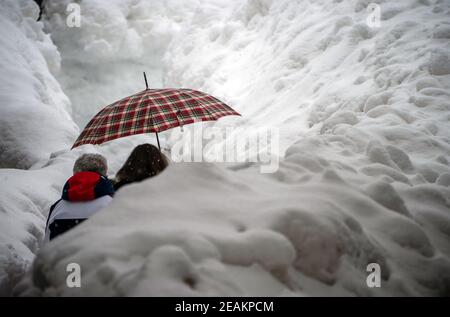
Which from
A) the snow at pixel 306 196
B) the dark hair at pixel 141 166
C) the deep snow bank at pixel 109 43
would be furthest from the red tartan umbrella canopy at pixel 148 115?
the deep snow bank at pixel 109 43

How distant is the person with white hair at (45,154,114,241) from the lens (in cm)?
228

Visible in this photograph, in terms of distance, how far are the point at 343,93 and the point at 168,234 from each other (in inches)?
159

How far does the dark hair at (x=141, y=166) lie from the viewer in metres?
2.96

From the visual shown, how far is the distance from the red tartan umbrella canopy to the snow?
1087mm

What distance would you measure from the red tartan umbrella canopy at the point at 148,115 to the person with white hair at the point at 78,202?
1001mm

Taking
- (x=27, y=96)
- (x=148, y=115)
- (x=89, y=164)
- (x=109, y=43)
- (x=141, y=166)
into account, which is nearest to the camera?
(x=89, y=164)

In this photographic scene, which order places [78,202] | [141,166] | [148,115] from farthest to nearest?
[148,115] < [141,166] < [78,202]

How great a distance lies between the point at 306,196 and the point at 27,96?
811 centimetres

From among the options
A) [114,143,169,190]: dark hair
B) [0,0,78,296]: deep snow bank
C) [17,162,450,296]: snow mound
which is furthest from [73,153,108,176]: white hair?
[17,162,450,296]: snow mound

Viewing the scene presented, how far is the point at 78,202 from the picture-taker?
7.68 feet

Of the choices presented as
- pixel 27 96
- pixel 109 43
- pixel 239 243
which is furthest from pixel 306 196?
pixel 109 43

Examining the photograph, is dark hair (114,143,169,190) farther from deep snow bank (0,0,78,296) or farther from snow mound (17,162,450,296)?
snow mound (17,162,450,296)

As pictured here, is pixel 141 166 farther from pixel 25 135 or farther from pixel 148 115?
pixel 25 135

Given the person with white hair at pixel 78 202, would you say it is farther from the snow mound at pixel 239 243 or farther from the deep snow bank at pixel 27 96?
the deep snow bank at pixel 27 96
